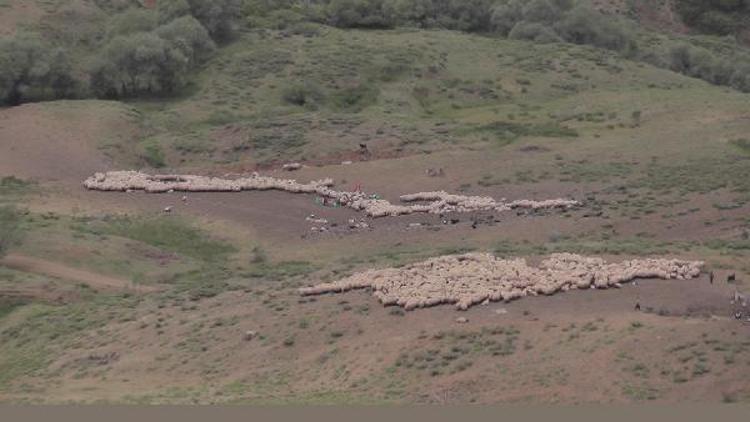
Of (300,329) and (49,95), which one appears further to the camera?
(49,95)

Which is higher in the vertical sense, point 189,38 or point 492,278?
point 492,278

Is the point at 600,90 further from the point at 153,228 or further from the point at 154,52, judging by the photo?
the point at 153,228

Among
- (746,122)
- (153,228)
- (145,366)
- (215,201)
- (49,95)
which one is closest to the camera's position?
(145,366)

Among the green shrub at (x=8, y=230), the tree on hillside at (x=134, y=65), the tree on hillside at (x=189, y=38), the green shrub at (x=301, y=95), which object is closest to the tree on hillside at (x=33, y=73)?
the tree on hillside at (x=134, y=65)

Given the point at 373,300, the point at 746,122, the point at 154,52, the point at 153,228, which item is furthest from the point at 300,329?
the point at 154,52

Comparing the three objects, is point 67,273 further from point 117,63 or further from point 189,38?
point 189,38

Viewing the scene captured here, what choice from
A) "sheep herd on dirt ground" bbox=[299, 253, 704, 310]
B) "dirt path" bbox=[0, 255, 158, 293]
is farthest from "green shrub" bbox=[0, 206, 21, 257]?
"sheep herd on dirt ground" bbox=[299, 253, 704, 310]

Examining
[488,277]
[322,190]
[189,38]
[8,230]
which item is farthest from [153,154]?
[488,277]

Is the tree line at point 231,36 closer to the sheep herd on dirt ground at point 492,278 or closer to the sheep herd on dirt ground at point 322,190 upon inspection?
the sheep herd on dirt ground at point 322,190
